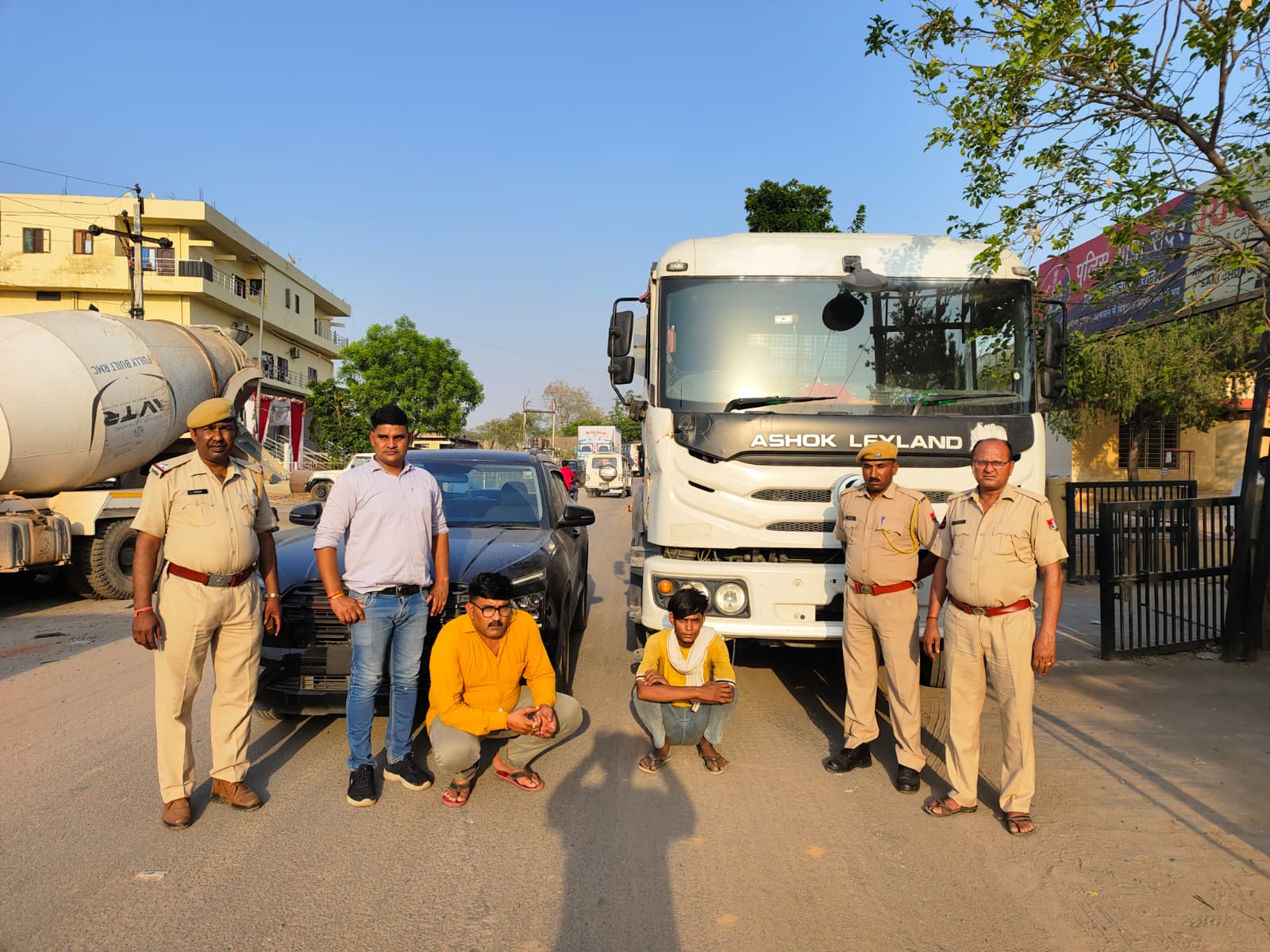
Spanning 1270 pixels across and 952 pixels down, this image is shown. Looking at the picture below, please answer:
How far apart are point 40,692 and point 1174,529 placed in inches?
339

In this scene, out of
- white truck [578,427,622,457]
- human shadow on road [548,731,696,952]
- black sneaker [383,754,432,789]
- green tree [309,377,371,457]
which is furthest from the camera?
white truck [578,427,622,457]

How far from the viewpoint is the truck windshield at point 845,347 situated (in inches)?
220

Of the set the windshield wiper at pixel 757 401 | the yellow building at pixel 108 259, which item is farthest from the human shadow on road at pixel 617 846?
the yellow building at pixel 108 259

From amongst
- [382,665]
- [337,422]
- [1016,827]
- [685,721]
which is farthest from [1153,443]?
[337,422]

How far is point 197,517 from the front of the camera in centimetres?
404

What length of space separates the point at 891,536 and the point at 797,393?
4.26 ft

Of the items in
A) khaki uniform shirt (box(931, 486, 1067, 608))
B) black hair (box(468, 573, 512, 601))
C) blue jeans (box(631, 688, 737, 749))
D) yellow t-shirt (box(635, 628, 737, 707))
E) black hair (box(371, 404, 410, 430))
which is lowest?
blue jeans (box(631, 688, 737, 749))

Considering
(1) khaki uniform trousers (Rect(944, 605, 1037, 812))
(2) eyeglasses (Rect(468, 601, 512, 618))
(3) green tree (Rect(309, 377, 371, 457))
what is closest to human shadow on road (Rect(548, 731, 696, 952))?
(2) eyeglasses (Rect(468, 601, 512, 618))

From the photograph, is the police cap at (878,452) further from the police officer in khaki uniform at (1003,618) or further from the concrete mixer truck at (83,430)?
the concrete mixer truck at (83,430)

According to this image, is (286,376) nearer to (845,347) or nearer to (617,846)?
(845,347)

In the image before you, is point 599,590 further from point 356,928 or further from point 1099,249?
point 1099,249

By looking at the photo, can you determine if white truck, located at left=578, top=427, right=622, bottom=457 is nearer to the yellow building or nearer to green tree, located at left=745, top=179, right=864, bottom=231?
the yellow building

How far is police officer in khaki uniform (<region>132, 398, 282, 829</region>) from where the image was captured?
3.98 meters

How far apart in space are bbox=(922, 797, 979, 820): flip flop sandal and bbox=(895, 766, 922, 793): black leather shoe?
0.66ft
